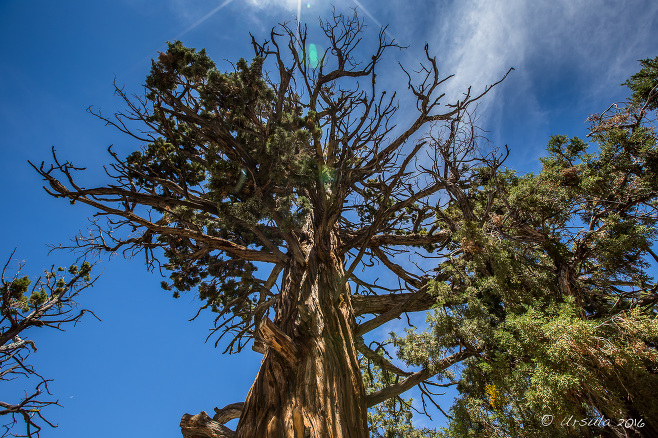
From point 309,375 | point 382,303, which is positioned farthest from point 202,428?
point 382,303

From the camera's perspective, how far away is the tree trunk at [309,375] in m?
3.08

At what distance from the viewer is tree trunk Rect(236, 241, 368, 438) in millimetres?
3076

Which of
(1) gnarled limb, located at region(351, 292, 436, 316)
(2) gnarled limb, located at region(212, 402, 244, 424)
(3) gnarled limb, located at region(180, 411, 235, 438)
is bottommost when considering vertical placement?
(3) gnarled limb, located at region(180, 411, 235, 438)

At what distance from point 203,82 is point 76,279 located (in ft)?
23.0

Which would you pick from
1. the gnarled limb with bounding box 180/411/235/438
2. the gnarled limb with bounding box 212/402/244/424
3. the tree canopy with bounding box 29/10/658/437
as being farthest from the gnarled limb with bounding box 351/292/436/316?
the gnarled limb with bounding box 180/411/235/438

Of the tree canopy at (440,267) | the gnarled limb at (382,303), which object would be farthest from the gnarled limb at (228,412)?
the gnarled limb at (382,303)

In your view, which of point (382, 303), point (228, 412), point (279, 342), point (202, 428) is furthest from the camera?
point (382, 303)

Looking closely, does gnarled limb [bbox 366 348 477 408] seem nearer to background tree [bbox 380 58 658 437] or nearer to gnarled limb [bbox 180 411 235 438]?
background tree [bbox 380 58 658 437]

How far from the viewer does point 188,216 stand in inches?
208

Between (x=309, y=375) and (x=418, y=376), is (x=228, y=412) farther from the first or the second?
(x=418, y=376)

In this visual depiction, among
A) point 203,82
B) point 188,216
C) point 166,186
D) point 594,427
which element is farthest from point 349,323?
point 203,82

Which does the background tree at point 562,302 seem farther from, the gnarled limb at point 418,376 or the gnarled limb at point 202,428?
the gnarled limb at point 202,428

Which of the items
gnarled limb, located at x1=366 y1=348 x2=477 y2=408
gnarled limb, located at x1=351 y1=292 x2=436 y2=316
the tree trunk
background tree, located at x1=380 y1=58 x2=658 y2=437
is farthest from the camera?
gnarled limb, located at x1=351 y1=292 x2=436 y2=316

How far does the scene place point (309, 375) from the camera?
335 cm
